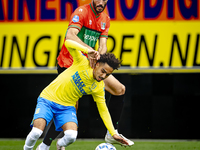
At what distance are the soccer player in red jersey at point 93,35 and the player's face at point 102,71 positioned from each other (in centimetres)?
40

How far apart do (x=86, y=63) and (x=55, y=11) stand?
2.23 m

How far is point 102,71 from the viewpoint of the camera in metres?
3.41

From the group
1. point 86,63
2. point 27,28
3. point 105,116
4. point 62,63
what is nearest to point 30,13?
point 27,28

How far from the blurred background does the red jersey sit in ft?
4.62

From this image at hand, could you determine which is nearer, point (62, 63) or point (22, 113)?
point (62, 63)

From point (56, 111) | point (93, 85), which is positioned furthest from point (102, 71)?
point (56, 111)

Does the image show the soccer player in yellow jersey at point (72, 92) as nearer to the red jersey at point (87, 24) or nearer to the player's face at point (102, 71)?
the player's face at point (102, 71)

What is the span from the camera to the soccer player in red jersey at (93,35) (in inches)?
150

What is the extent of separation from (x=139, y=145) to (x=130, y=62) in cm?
122

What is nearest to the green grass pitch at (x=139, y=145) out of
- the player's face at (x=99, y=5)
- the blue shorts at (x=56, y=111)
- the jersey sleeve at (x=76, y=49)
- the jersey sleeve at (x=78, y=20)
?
the blue shorts at (x=56, y=111)

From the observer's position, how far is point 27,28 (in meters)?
5.55

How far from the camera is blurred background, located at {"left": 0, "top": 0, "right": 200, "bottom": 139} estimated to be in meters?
5.33

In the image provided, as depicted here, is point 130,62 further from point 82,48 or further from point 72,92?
point 82,48

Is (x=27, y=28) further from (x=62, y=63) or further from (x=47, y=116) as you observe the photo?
(x=47, y=116)
